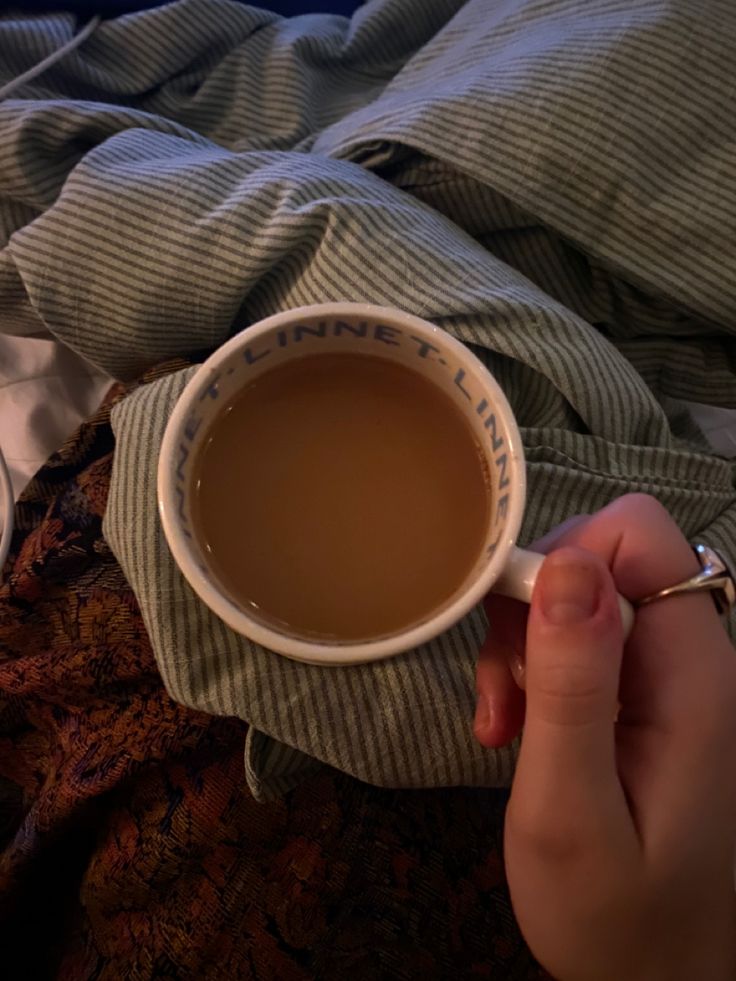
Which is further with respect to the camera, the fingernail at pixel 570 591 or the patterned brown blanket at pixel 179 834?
the patterned brown blanket at pixel 179 834

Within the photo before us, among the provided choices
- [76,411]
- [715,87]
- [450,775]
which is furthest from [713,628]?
[76,411]

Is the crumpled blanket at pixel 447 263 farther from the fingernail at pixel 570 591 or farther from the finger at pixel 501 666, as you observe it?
the fingernail at pixel 570 591

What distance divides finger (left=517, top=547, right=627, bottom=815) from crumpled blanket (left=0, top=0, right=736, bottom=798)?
0.42 feet

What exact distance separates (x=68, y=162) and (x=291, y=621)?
492mm

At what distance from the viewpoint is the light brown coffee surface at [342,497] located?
18.6 inches

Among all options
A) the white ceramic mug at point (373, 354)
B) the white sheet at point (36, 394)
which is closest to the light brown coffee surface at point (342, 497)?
the white ceramic mug at point (373, 354)

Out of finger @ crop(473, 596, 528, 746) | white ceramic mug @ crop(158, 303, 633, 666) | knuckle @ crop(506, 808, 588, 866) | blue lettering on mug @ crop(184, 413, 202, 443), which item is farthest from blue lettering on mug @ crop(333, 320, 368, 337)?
knuckle @ crop(506, 808, 588, 866)

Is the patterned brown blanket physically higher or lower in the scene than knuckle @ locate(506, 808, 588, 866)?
lower

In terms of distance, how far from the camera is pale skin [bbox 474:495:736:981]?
0.39 meters

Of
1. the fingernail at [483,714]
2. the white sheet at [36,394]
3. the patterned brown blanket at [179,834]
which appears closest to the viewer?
the fingernail at [483,714]

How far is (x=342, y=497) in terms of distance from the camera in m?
0.50

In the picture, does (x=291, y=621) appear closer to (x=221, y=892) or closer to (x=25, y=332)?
(x=221, y=892)

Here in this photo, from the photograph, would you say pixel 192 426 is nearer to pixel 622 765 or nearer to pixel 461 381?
pixel 461 381

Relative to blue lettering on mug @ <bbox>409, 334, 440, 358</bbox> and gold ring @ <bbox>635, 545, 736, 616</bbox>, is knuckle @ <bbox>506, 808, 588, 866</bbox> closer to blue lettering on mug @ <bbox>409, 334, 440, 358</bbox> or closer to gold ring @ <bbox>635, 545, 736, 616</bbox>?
gold ring @ <bbox>635, 545, 736, 616</bbox>
